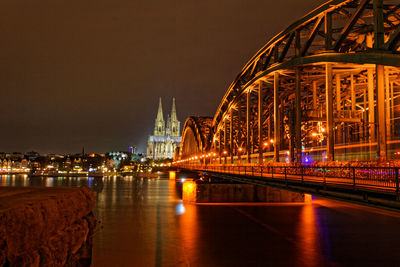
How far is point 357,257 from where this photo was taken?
21562mm

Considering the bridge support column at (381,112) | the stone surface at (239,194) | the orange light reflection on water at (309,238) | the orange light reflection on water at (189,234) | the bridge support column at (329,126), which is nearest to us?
the orange light reflection on water at (309,238)

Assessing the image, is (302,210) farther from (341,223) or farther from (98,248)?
(98,248)

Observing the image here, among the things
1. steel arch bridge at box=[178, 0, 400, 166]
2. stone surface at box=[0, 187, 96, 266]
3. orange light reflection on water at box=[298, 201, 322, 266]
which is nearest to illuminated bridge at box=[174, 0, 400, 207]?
steel arch bridge at box=[178, 0, 400, 166]

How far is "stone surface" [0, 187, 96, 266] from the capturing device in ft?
16.9

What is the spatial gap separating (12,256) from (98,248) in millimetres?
19943

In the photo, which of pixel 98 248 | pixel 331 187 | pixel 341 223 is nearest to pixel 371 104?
pixel 341 223

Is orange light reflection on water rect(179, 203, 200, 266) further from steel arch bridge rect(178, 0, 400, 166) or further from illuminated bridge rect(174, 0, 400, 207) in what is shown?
steel arch bridge rect(178, 0, 400, 166)

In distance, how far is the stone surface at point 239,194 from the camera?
156 feet

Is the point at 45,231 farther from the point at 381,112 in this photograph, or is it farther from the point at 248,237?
the point at 248,237

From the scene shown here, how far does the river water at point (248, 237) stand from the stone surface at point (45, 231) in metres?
13.3

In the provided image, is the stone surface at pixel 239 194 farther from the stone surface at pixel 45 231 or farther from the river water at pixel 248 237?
the stone surface at pixel 45 231

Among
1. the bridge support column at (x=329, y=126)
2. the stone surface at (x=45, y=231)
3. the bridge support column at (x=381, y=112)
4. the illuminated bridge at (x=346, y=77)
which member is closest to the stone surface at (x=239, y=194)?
the illuminated bridge at (x=346, y=77)

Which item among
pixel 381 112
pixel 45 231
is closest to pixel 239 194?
pixel 381 112

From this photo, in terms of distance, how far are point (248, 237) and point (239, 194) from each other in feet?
65.5
